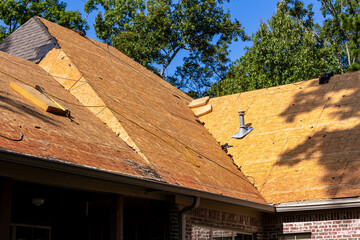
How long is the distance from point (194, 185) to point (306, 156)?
4.12m

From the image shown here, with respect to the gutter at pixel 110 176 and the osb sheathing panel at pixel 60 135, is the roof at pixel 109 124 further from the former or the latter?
the gutter at pixel 110 176

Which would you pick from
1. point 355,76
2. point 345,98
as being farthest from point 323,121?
point 355,76

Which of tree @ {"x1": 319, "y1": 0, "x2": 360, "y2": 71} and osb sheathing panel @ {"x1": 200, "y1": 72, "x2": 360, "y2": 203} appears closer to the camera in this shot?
osb sheathing panel @ {"x1": 200, "y1": 72, "x2": 360, "y2": 203}

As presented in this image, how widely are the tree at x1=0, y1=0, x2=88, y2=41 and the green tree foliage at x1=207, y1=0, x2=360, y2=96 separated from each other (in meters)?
11.0

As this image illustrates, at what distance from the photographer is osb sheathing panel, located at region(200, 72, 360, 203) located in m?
12.5

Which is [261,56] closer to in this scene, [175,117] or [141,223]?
[175,117]

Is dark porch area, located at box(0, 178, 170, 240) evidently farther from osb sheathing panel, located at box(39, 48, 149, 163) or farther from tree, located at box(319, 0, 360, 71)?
tree, located at box(319, 0, 360, 71)

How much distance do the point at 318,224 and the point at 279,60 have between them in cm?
1946

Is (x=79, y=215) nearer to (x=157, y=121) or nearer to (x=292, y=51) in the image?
(x=157, y=121)

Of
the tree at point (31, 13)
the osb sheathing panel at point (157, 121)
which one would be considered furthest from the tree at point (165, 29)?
the osb sheathing panel at point (157, 121)

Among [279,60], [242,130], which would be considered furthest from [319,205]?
[279,60]

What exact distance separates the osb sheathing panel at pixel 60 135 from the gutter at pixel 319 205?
3971mm

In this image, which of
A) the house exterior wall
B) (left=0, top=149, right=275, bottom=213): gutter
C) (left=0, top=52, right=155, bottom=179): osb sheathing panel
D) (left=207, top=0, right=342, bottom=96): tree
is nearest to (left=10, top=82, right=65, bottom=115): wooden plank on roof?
(left=0, top=52, right=155, bottom=179): osb sheathing panel

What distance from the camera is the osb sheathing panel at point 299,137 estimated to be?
1254cm
